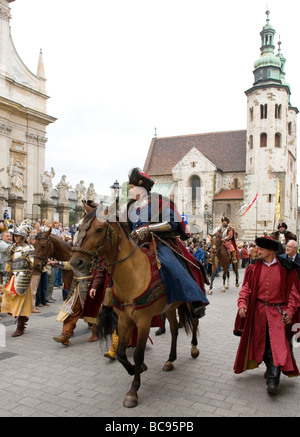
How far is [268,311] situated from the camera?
192 inches

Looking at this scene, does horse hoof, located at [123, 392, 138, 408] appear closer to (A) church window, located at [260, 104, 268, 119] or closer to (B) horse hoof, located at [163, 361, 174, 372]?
(B) horse hoof, located at [163, 361, 174, 372]

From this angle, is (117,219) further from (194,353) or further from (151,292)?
(194,353)

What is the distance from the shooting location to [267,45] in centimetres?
5050

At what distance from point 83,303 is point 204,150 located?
53712 millimetres

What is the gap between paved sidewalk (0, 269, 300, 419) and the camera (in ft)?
13.5

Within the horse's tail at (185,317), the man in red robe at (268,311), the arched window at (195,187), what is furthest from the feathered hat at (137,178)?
the arched window at (195,187)

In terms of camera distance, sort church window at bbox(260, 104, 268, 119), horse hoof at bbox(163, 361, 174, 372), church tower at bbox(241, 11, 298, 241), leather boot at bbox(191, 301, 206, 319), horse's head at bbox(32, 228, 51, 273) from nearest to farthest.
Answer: leather boot at bbox(191, 301, 206, 319) < horse hoof at bbox(163, 361, 174, 372) < horse's head at bbox(32, 228, 51, 273) < church tower at bbox(241, 11, 298, 241) < church window at bbox(260, 104, 268, 119)

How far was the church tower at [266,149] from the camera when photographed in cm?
4769

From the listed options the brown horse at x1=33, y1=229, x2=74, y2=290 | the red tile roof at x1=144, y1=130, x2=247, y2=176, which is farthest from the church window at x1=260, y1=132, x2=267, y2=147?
the brown horse at x1=33, y1=229, x2=74, y2=290

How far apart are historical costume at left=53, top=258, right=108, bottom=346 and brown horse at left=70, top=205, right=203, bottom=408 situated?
187 cm

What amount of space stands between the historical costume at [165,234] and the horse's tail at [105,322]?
113 centimetres

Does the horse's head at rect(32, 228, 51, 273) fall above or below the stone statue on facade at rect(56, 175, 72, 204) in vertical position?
below

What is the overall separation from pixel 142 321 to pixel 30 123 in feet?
103

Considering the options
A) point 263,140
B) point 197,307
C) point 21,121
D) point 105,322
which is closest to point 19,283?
point 105,322
